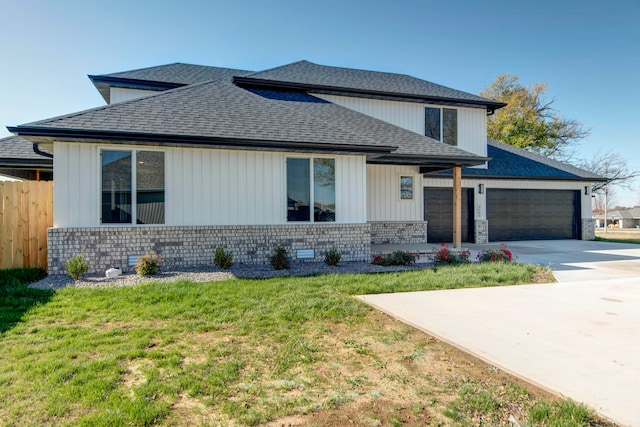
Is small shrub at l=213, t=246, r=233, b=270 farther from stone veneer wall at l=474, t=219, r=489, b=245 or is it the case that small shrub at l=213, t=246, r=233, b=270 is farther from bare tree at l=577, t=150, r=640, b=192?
bare tree at l=577, t=150, r=640, b=192

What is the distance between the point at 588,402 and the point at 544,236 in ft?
53.1

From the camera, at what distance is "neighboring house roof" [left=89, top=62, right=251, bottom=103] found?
12538 millimetres

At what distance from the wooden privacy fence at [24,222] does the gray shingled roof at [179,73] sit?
21.0 ft

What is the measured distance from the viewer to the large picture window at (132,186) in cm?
798

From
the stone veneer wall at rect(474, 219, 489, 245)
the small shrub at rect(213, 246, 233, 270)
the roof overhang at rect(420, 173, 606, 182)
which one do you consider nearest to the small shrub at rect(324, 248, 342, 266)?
the small shrub at rect(213, 246, 233, 270)

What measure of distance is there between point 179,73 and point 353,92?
275 inches

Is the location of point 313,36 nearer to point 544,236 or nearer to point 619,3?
point 619,3

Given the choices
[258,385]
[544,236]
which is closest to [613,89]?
[544,236]

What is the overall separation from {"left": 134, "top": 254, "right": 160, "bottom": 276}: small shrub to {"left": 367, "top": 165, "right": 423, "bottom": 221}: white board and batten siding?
7.63 meters

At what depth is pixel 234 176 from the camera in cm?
871

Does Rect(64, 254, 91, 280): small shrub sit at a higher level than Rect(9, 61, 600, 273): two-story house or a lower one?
lower

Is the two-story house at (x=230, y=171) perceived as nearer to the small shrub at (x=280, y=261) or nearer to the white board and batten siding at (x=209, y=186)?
the white board and batten siding at (x=209, y=186)

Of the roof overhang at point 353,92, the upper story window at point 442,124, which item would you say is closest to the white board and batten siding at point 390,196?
the upper story window at point 442,124

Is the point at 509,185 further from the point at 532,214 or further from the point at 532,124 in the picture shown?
the point at 532,124
